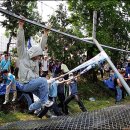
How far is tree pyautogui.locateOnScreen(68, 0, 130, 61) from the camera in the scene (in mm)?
19219

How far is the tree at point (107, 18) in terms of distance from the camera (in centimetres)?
1922

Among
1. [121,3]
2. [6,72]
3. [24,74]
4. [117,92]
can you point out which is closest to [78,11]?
[121,3]

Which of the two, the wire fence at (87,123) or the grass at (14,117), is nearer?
the wire fence at (87,123)

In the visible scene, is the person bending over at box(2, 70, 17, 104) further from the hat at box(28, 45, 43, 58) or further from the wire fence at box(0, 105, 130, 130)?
the wire fence at box(0, 105, 130, 130)

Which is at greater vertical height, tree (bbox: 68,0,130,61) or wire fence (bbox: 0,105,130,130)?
tree (bbox: 68,0,130,61)

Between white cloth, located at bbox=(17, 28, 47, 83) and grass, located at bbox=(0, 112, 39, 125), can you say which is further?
grass, located at bbox=(0, 112, 39, 125)

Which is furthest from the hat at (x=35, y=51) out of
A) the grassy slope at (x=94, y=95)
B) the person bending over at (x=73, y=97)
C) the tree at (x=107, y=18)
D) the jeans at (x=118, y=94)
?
the tree at (x=107, y=18)

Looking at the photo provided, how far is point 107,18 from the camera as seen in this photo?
20.1 metres

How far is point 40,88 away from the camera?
623 centimetres

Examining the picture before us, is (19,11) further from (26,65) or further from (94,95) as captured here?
(26,65)

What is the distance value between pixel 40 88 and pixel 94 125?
237cm

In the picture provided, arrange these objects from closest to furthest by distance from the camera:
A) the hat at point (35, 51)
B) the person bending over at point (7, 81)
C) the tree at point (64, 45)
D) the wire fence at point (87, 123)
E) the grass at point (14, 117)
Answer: the wire fence at point (87, 123), the hat at point (35, 51), the grass at point (14, 117), the person bending over at point (7, 81), the tree at point (64, 45)

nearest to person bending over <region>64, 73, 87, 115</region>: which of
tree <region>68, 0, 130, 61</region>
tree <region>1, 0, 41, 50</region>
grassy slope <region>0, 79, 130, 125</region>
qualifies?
grassy slope <region>0, 79, 130, 125</region>

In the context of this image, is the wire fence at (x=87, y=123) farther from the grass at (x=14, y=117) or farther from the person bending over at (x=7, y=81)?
the person bending over at (x=7, y=81)
